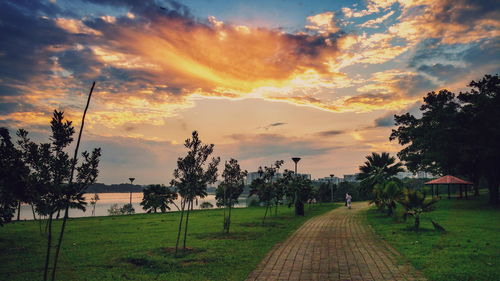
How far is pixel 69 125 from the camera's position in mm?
6797

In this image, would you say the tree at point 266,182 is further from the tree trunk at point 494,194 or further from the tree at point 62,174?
the tree trunk at point 494,194

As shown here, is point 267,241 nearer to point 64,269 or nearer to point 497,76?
point 64,269

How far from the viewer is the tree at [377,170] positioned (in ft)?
111

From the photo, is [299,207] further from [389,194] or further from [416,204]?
[416,204]

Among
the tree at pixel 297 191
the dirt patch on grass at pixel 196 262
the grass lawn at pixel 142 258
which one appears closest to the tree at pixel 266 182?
the tree at pixel 297 191

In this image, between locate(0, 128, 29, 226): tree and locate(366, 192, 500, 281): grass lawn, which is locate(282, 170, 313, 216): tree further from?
locate(0, 128, 29, 226): tree

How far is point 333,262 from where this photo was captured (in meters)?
10.3

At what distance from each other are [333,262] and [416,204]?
10413 mm

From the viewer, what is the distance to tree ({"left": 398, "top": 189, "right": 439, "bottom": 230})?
58.8 ft

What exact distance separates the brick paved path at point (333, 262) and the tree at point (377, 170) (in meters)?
20.3

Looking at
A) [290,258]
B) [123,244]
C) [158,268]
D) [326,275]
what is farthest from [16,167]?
[123,244]

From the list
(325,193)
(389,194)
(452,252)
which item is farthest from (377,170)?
(325,193)

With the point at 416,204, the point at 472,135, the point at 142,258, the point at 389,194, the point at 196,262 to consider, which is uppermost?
the point at 472,135

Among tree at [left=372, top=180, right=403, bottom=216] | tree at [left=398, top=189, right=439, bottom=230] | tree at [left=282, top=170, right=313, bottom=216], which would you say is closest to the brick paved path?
tree at [left=398, top=189, right=439, bottom=230]
